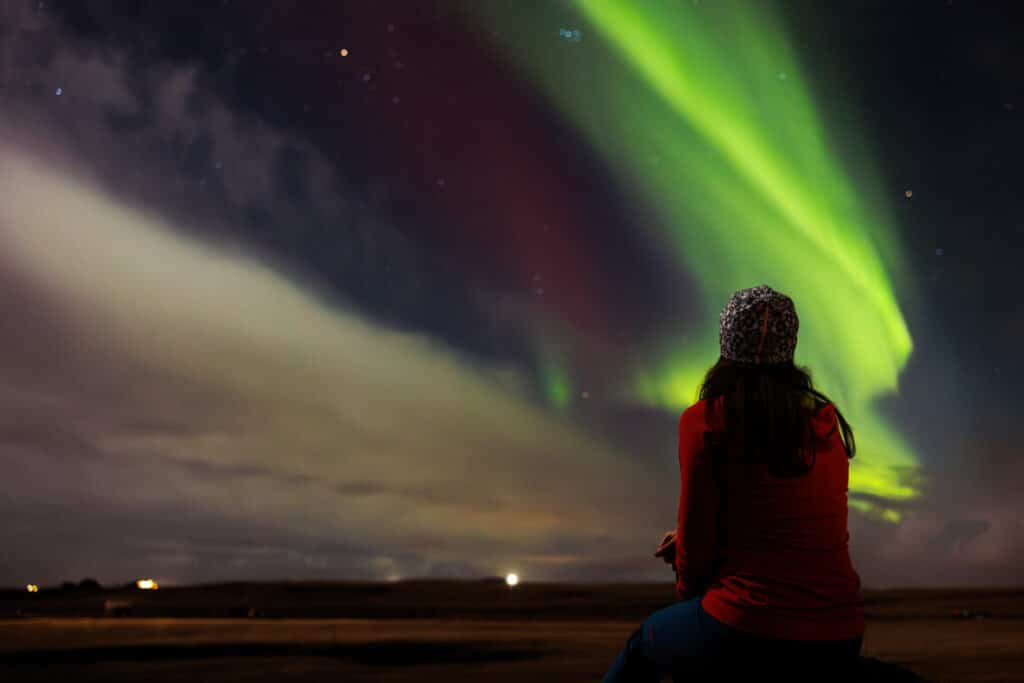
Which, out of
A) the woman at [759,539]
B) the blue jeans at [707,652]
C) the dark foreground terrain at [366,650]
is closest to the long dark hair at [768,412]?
the woman at [759,539]

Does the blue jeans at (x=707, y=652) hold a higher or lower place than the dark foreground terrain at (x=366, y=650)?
higher

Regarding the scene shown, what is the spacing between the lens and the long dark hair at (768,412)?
2729 mm

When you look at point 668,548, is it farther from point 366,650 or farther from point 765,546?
point 366,650

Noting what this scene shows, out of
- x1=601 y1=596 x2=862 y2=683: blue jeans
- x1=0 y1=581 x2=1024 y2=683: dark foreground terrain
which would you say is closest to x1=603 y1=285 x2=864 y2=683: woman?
x1=601 y1=596 x2=862 y2=683: blue jeans

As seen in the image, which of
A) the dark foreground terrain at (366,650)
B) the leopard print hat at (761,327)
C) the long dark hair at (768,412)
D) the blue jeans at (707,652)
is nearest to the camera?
the blue jeans at (707,652)

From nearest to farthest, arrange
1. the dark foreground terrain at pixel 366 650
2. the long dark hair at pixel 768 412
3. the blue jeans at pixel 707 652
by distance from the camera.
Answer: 1. the blue jeans at pixel 707 652
2. the long dark hair at pixel 768 412
3. the dark foreground terrain at pixel 366 650

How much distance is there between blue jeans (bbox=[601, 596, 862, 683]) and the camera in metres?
2.63

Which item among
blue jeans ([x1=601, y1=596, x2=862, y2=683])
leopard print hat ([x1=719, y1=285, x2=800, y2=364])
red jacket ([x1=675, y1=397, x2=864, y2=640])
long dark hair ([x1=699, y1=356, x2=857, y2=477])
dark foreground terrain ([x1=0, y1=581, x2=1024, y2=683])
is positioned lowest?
dark foreground terrain ([x1=0, y1=581, x2=1024, y2=683])

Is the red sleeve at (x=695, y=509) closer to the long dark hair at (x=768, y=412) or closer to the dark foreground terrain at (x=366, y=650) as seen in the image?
the long dark hair at (x=768, y=412)

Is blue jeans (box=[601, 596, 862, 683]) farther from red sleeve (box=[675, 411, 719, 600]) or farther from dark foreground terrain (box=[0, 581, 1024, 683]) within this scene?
dark foreground terrain (box=[0, 581, 1024, 683])

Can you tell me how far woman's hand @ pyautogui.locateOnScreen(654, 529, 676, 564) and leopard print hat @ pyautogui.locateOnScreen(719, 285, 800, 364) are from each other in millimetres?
546

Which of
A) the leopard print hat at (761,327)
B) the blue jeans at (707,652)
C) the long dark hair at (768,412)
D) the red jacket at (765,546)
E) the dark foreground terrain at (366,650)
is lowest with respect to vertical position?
the dark foreground terrain at (366,650)

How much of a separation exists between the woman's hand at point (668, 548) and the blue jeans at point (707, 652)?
0.17 metres

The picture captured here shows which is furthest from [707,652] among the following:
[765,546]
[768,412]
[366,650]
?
[366,650]
